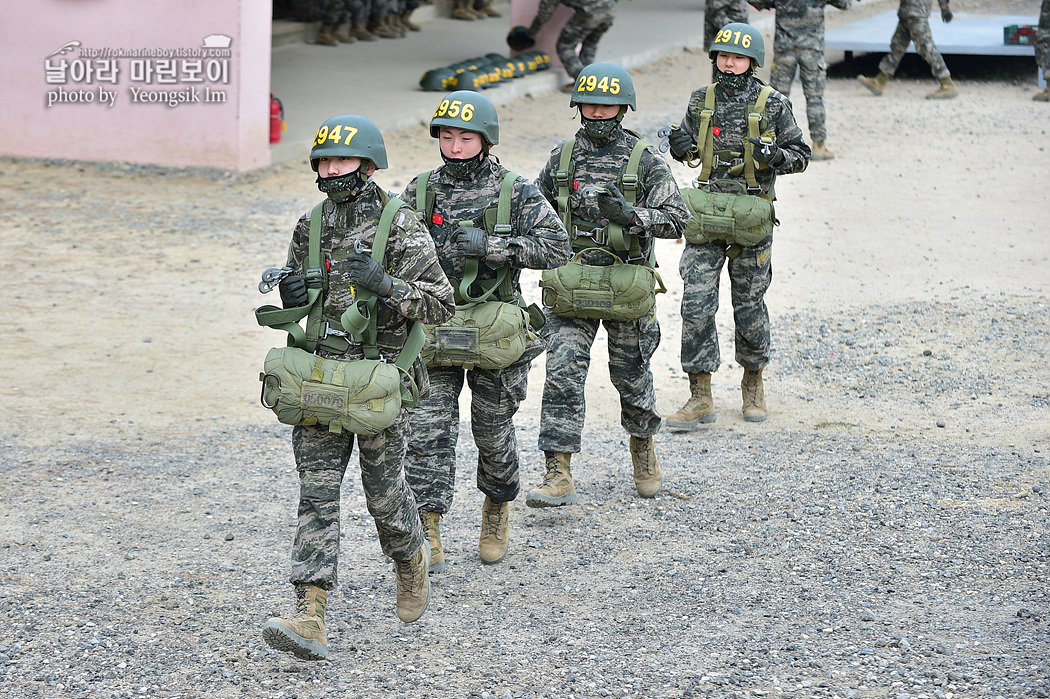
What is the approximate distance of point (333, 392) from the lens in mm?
4422

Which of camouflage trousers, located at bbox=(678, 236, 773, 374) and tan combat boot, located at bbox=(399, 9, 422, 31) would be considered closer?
camouflage trousers, located at bbox=(678, 236, 773, 374)

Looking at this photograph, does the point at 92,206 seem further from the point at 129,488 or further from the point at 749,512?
the point at 749,512

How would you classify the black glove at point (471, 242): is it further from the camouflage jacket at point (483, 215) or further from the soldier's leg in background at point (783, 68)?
the soldier's leg in background at point (783, 68)

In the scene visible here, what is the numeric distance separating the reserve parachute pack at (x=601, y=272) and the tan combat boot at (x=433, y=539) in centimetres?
124

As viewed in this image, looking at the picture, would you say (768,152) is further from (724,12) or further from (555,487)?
(724,12)

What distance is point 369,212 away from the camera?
459 cm

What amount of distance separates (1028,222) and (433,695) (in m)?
9.50

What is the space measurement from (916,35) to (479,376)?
44.8ft

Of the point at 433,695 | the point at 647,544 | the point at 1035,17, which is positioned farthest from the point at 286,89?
the point at 1035,17

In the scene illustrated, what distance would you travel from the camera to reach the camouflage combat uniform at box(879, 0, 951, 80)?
55.8ft

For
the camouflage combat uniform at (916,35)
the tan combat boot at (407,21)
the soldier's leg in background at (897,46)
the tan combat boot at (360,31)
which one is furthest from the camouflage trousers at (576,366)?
the tan combat boot at (407,21)

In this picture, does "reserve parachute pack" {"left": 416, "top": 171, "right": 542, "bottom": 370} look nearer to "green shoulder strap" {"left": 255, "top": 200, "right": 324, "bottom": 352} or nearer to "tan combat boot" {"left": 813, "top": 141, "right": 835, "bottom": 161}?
"green shoulder strap" {"left": 255, "top": 200, "right": 324, "bottom": 352}

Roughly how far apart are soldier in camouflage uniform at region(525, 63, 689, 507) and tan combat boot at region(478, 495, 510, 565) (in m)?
0.56

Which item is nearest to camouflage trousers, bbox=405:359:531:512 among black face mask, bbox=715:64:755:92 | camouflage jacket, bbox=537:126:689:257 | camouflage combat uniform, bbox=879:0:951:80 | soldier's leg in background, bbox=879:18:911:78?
camouflage jacket, bbox=537:126:689:257
